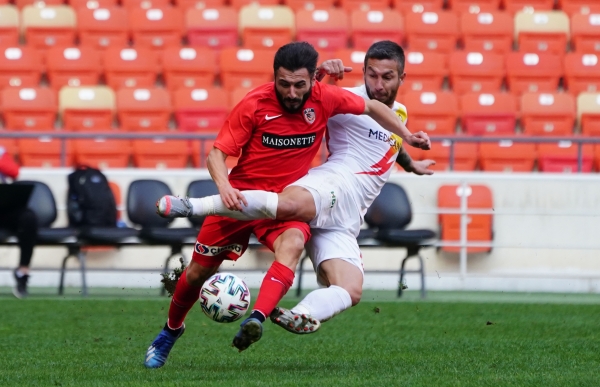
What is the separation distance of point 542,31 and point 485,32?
0.85 meters

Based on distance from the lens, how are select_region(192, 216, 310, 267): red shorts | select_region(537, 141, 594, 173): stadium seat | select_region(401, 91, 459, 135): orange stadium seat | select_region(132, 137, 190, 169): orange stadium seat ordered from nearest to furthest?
select_region(192, 216, 310, 267): red shorts, select_region(132, 137, 190, 169): orange stadium seat, select_region(537, 141, 594, 173): stadium seat, select_region(401, 91, 459, 135): orange stadium seat

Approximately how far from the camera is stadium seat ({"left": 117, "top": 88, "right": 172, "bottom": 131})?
1378cm

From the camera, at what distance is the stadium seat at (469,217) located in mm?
12156

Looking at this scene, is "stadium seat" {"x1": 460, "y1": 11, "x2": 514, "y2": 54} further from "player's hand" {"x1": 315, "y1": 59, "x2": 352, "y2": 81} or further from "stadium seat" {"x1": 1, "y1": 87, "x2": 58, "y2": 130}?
"player's hand" {"x1": 315, "y1": 59, "x2": 352, "y2": 81}

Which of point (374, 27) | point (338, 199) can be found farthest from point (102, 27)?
point (338, 199)

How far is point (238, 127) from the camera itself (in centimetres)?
574

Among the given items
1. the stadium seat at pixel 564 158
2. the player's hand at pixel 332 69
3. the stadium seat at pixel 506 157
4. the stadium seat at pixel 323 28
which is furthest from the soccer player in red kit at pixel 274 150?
the stadium seat at pixel 323 28

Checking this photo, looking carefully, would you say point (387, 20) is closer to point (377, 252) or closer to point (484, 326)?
point (377, 252)

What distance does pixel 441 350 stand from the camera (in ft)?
23.2

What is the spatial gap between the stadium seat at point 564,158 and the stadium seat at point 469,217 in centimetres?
156

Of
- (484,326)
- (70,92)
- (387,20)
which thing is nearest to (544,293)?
A: (484,326)

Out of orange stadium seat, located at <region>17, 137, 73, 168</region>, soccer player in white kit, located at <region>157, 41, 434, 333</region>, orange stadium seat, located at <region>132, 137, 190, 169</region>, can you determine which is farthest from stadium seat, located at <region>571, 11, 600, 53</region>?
soccer player in white kit, located at <region>157, 41, 434, 333</region>

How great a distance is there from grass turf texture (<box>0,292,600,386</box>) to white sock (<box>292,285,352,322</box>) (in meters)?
0.33

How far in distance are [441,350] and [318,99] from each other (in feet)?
6.91
